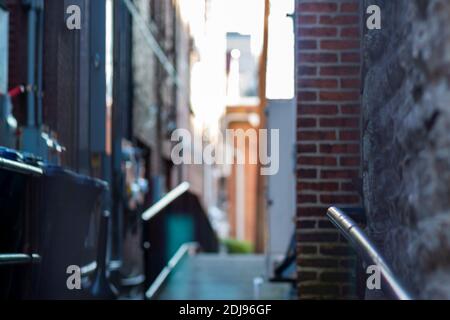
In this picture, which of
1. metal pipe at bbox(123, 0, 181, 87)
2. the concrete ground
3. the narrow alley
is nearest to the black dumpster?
the narrow alley

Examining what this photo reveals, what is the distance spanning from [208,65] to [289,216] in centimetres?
1117

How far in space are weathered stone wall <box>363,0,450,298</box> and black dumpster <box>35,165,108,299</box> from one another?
1.64m

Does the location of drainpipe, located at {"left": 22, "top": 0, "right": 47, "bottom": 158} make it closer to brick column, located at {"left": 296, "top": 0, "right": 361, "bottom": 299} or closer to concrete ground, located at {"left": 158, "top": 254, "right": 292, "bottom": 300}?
brick column, located at {"left": 296, "top": 0, "right": 361, "bottom": 299}

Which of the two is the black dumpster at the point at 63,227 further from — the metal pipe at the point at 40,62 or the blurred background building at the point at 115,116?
the metal pipe at the point at 40,62

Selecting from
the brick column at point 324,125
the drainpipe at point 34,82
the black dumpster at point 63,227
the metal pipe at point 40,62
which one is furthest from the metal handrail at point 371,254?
the metal pipe at point 40,62

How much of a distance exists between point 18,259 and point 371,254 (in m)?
1.81

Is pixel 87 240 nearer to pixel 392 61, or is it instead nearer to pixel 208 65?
pixel 392 61

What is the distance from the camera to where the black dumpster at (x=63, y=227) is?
409 cm

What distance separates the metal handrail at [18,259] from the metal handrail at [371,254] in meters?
1.44

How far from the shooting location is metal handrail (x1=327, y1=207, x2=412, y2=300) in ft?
7.55

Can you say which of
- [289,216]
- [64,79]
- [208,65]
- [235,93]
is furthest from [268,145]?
[235,93]

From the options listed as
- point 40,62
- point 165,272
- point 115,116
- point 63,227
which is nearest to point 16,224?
point 63,227

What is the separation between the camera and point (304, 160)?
5059mm

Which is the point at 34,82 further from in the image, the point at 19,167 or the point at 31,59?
the point at 19,167
